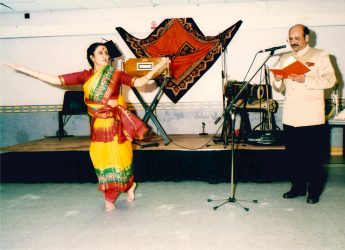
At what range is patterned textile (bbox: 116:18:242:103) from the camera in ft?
17.6

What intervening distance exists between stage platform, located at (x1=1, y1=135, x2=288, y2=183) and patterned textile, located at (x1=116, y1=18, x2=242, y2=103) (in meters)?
1.66

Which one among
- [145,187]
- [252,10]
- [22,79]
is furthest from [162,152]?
[22,79]

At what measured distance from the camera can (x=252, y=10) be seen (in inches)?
210

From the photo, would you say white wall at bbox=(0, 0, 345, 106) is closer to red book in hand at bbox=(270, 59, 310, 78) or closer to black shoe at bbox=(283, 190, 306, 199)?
black shoe at bbox=(283, 190, 306, 199)

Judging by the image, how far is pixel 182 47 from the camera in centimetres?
539

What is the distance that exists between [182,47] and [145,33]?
0.76 meters

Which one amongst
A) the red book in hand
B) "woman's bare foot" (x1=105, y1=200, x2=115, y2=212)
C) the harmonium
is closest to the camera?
the red book in hand

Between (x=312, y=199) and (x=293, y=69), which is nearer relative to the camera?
(x=293, y=69)

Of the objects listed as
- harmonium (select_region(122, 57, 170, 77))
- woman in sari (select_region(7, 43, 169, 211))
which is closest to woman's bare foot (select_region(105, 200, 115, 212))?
woman in sari (select_region(7, 43, 169, 211))

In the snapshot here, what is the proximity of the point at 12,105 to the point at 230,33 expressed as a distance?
4423 millimetres

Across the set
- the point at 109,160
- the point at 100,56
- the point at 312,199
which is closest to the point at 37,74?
the point at 100,56

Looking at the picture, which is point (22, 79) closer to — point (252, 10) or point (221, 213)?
point (252, 10)

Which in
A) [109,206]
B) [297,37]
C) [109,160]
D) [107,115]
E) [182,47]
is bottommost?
[109,206]

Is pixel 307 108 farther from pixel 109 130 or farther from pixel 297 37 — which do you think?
pixel 109 130
